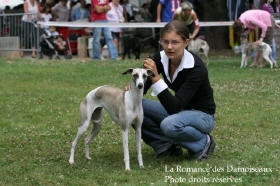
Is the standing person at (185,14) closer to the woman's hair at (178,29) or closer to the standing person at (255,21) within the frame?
the standing person at (255,21)

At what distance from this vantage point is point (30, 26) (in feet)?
54.4

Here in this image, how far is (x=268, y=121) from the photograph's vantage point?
8.09 meters

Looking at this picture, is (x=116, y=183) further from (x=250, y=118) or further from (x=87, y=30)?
(x=87, y=30)

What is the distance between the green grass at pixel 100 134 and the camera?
5461mm

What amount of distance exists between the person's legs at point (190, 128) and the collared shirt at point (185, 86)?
0.31 feet

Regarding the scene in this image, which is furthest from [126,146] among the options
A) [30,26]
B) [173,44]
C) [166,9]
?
[30,26]

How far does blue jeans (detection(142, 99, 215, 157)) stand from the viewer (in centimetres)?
575

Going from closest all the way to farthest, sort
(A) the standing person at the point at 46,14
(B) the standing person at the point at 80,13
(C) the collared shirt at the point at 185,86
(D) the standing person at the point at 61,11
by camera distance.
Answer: (C) the collared shirt at the point at 185,86 < (A) the standing person at the point at 46,14 < (D) the standing person at the point at 61,11 < (B) the standing person at the point at 80,13

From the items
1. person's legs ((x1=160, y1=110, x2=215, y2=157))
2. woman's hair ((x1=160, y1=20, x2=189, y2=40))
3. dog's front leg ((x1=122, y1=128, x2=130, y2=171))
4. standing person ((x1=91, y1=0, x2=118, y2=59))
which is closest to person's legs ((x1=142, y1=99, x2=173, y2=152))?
person's legs ((x1=160, y1=110, x2=215, y2=157))

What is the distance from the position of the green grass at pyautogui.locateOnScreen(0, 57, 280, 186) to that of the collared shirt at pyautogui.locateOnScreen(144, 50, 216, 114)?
0.63m

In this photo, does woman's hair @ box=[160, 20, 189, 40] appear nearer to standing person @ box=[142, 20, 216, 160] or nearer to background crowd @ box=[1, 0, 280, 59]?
standing person @ box=[142, 20, 216, 160]

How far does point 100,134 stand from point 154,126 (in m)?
1.47

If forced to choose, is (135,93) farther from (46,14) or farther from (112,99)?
(46,14)

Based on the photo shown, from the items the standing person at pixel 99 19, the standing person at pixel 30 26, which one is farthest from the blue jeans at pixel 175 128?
the standing person at pixel 30 26
